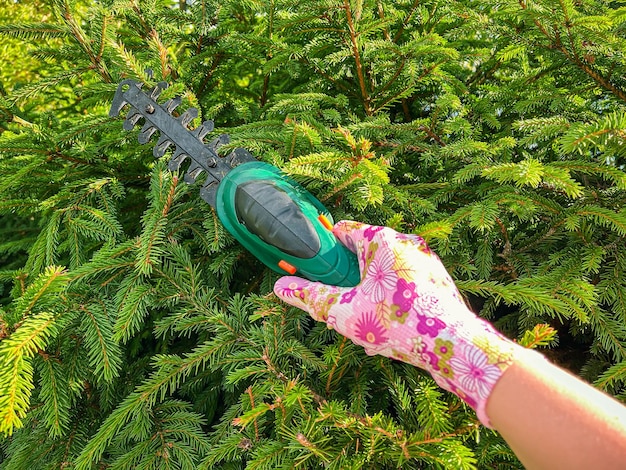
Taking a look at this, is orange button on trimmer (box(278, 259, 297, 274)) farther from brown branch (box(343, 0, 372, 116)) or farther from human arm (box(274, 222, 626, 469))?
brown branch (box(343, 0, 372, 116))

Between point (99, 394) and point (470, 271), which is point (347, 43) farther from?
point (99, 394)

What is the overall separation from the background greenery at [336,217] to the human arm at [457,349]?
10cm

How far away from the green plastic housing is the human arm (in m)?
0.07

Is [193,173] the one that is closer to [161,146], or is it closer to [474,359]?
[161,146]

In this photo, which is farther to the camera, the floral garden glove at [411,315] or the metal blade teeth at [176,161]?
the metal blade teeth at [176,161]

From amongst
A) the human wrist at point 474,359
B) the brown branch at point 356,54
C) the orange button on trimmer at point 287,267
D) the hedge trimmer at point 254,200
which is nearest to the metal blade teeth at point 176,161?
the hedge trimmer at point 254,200

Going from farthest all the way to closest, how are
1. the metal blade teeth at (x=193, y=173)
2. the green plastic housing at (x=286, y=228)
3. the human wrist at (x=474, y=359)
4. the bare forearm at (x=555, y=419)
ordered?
the metal blade teeth at (x=193, y=173), the green plastic housing at (x=286, y=228), the human wrist at (x=474, y=359), the bare forearm at (x=555, y=419)

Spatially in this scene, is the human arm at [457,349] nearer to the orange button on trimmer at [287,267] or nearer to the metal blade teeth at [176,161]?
the orange button on trimmer at [287,267]

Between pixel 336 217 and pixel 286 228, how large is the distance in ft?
0.90

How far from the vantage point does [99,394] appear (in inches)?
55.2

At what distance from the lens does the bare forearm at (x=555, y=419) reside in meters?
0.63

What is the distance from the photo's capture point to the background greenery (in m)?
1.05

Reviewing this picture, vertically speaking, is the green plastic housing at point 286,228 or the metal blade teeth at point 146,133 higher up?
the metal blade teeth at point 146,133

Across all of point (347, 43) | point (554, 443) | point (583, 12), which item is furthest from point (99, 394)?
point (583, 12)
